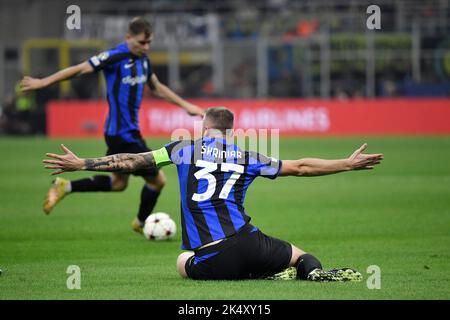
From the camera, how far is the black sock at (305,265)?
848 cm

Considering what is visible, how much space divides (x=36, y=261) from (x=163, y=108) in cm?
2482

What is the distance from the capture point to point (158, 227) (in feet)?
39.2

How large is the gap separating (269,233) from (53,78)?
3.37 meters

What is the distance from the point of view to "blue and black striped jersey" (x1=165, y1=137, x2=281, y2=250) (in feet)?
27.6

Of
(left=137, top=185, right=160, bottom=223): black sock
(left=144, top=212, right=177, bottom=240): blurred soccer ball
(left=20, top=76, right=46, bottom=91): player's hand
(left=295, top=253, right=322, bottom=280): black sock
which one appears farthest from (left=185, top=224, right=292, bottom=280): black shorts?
(left=137, top=185, right=160, bottom=223): black sock

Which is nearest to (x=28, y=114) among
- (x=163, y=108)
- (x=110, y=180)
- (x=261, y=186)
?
(x=163, y=108)

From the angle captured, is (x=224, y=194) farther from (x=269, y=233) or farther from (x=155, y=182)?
(x=155, y=182)

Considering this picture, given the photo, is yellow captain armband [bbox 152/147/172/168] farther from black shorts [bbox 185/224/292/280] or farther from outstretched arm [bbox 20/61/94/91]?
outstretched arm [bbox 20/61/94/91]

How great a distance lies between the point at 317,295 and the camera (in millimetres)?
7730

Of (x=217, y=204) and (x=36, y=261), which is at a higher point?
(x=217, y=204)

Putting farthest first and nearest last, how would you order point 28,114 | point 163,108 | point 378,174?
point 28,114, point 163,108, point 378,174

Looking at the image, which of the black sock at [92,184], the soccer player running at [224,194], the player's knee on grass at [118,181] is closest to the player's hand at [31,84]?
the black sock at [92,184]

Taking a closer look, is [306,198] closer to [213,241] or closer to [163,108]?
[213,241]

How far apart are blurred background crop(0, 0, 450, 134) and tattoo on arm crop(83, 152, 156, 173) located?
27484 millimetres
